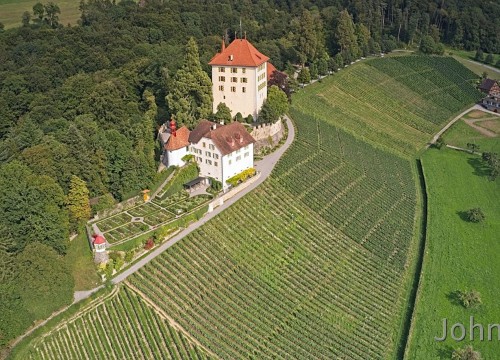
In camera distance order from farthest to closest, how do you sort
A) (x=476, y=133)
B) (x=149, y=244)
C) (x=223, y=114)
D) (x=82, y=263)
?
(x=476, y=133) < (x=223, y=114) < (x=149, y=244) < (x=82, y=263)

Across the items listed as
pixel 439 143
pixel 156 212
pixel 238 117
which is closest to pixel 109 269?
pixel 156 212

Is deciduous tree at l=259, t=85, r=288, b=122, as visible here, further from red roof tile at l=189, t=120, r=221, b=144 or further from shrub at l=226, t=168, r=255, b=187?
red roof tile at l=189, t=120, r=221, b=144

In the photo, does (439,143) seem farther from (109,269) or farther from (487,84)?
(109,269)

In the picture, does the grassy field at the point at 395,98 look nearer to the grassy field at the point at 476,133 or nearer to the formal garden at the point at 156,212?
the grassy field at the point at 476,133

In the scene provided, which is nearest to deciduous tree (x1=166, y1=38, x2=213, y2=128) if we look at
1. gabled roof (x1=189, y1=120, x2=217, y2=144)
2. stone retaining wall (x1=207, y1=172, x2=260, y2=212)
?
gabled roof (x1=189, y1=120, x2=217, y2=144)

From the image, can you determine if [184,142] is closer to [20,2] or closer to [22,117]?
[22,117]

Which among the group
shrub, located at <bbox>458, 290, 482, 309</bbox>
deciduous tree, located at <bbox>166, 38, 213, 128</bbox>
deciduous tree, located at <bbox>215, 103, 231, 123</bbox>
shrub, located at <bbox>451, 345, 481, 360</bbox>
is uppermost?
Answer: deciduous tree, located at <bbox>166, 38, 213, 128</bbox>

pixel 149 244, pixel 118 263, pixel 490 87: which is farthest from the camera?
pixel 490 87
